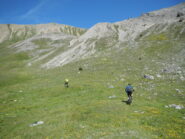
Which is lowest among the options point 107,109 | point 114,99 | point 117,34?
point 114,99

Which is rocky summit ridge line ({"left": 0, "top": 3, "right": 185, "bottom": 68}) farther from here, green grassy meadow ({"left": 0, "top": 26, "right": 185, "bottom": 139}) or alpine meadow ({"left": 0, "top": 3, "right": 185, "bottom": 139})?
green grassy meadow ({"left": 0, "top": 26, "right": 185, "bottom": 139})

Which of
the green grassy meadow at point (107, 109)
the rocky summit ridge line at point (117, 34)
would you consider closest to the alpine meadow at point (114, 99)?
the green grassy meadow at point (107, 109)

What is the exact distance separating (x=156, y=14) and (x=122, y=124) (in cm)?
10387

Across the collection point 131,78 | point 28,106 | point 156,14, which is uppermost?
point 156,14

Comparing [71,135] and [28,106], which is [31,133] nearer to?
[71,135]

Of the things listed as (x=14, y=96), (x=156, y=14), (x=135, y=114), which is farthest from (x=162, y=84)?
(x=156, y=14)

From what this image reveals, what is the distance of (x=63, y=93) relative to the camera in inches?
1366

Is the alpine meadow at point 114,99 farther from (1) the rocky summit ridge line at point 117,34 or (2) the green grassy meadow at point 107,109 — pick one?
(1) the rocky summit ridge line at point 117,34

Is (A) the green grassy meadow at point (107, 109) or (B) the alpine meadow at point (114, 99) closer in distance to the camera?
(A) the green grassy meadow at point (107, 109)

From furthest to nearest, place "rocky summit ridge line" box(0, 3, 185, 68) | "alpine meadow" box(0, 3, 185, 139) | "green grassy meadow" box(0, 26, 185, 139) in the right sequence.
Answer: "rocky summit ridge line" box(0, 3, 185, 68)
"alpine meadow" box(0, 3, 185, 139)
"green grassy meadow" box(0, 26, 185, 139)

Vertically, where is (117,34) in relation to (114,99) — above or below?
above

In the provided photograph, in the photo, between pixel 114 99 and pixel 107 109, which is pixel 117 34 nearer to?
pixel 114 99

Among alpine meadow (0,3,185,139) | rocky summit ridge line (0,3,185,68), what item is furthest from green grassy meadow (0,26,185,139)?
rocky summit ridge line (0,3,185,68)

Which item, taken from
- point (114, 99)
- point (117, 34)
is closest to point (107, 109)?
point (114, 99)
